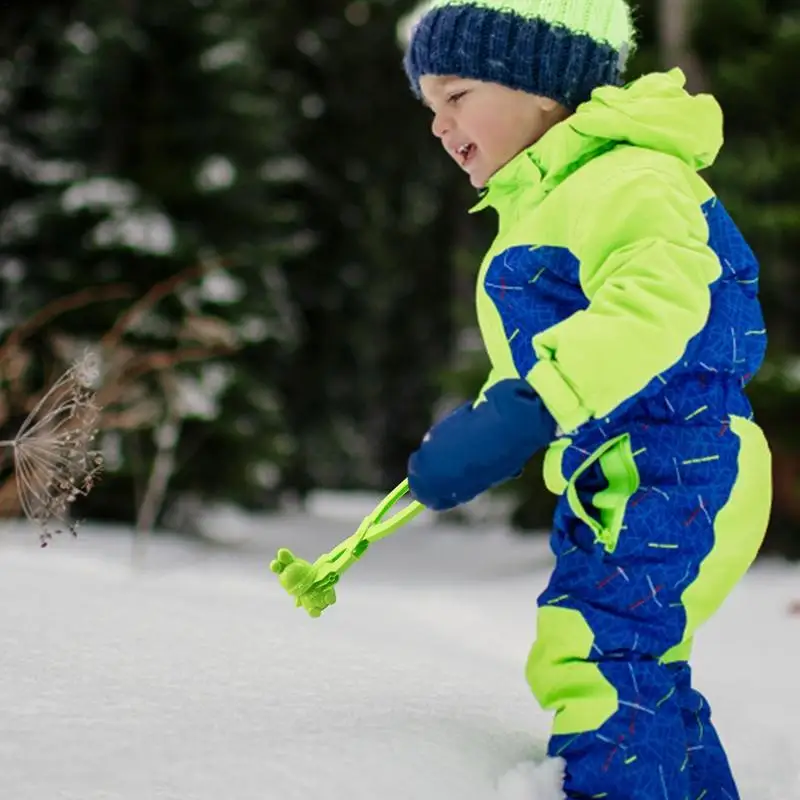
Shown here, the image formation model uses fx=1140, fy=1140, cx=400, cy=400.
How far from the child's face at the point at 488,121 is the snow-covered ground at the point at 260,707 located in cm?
80

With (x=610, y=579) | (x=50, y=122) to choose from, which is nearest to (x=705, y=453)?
(x=610, y=579)

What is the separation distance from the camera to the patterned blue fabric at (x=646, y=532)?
1.48 metres

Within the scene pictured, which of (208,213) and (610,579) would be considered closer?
(610,579)

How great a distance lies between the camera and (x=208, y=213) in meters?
7.64

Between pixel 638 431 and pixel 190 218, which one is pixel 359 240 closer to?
pixel 190 218

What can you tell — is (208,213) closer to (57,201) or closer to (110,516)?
(57,201)

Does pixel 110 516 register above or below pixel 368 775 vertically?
above

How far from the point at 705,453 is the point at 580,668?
13.2 inches

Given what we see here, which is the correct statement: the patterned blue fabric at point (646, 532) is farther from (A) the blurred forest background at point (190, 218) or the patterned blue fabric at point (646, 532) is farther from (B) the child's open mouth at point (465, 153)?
(A) the blurred forest background at point (190, 218)

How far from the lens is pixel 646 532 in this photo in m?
1.51

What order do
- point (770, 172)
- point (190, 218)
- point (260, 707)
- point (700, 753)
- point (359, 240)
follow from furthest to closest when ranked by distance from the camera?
1. point (359, 240)
2. point (190, 218)
3. point (770, 172)
4. point (700, 753)
5. point (260, 707)

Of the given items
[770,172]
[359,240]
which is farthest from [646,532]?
[359,240]

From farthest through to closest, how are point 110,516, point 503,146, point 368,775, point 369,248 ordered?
point 369,248 < point 110,516 < point 503,146 < point 368,775

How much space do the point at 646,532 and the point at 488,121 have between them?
64 cm
